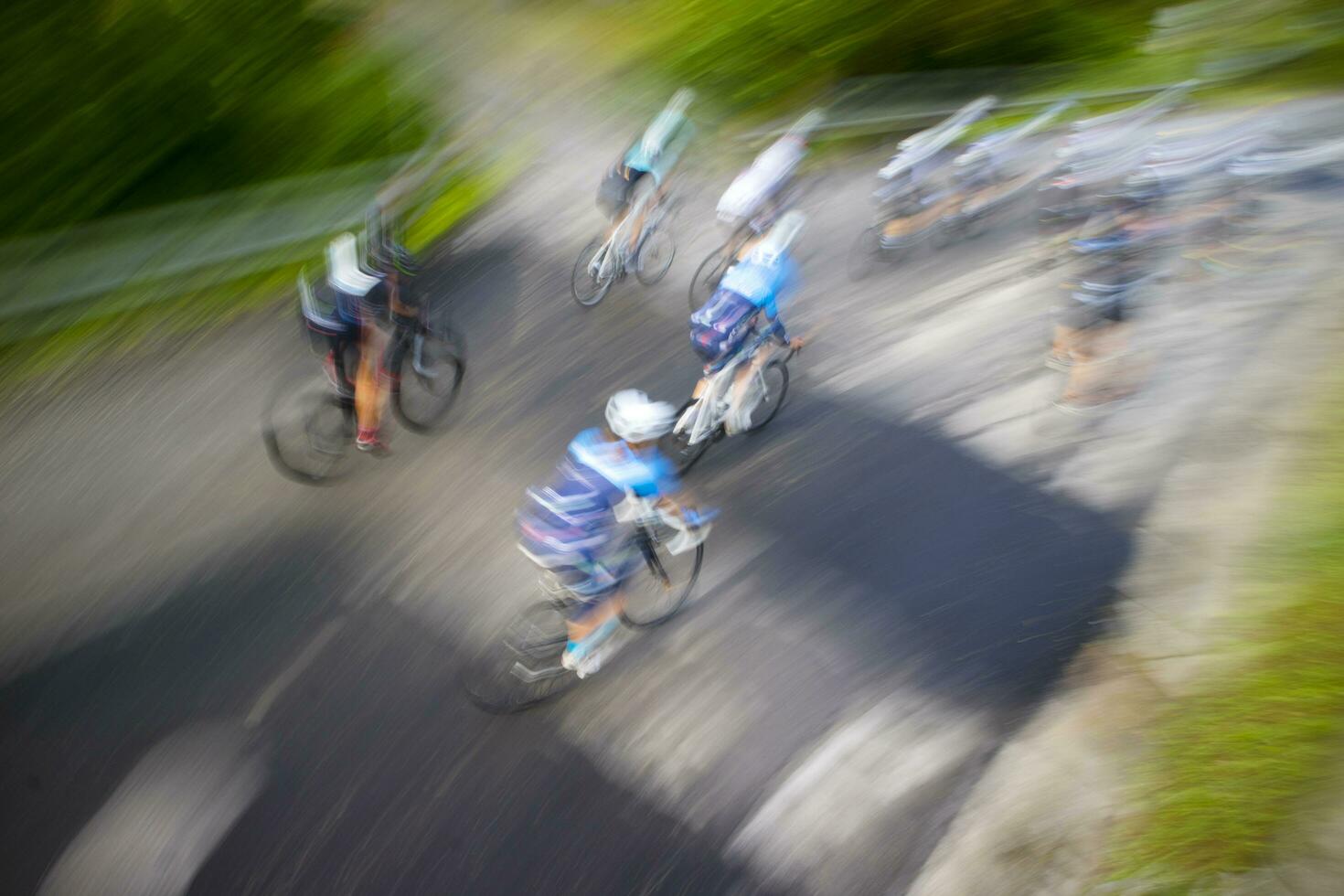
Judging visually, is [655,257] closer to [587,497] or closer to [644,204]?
[644,204]

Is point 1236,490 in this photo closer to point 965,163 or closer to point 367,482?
point 965,163

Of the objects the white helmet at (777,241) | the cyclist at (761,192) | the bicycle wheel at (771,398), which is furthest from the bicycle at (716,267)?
the white helmet at (777,241)

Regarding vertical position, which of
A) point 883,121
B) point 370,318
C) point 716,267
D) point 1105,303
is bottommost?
point 1105,303

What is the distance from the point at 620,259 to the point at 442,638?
460cm

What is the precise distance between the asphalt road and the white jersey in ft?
5.28

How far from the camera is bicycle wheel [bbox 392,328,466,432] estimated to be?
826 centimetres

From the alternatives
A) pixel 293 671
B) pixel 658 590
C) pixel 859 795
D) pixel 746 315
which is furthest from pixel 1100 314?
pixel 293 671

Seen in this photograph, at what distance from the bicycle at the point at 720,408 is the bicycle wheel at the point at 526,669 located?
6.66 ft

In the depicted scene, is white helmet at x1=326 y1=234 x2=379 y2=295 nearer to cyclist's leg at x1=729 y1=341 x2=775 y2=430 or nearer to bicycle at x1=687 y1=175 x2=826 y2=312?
cyclist's leg at x1=729 y1=341 x2=775 y2=430

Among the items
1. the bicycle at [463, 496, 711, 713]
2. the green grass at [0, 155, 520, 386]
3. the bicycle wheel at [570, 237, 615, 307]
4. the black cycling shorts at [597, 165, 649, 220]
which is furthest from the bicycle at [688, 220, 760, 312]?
the green grass at [0, 155, 520, 386]

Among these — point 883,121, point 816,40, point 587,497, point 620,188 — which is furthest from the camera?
point 816,40

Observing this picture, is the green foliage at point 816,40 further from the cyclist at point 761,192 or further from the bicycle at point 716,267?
the bicycle at point 716,267

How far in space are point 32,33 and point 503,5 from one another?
9003mm

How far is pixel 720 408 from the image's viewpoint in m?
7.95
